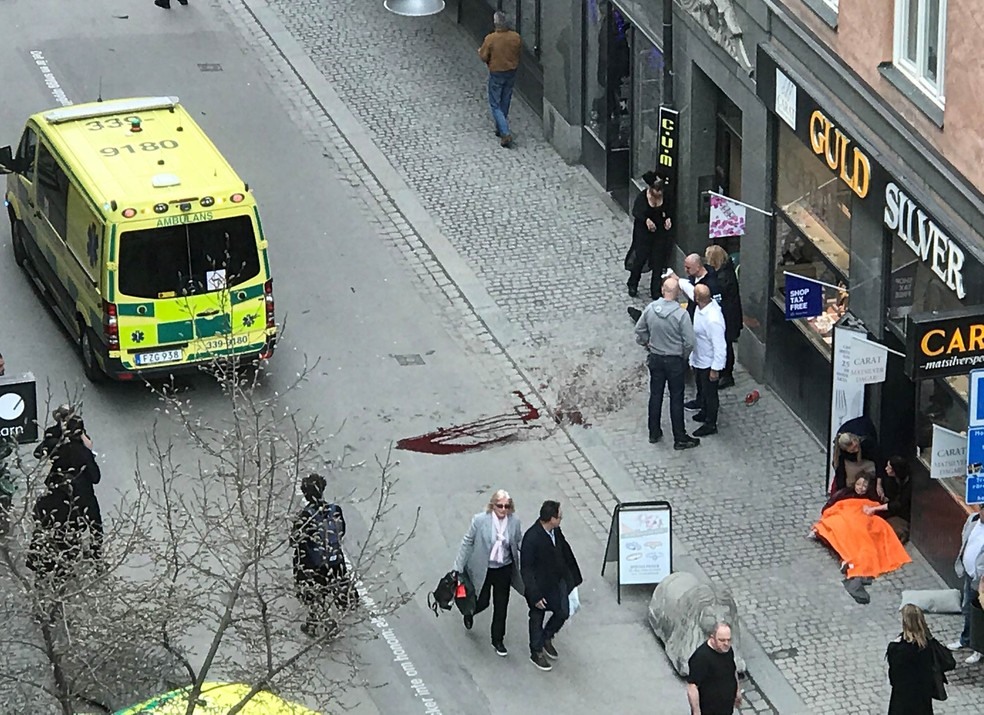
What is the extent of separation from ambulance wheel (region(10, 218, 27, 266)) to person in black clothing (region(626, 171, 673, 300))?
6.71 metres

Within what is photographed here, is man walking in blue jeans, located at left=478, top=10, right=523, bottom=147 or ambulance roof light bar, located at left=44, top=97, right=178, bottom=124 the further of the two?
man walking in blue jeans, located at left=478, top=10, right=523, bottom=147

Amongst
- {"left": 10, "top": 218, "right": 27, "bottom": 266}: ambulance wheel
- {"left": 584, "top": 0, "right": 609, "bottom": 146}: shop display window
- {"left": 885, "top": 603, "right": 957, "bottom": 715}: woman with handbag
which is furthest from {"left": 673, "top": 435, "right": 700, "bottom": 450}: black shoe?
{"left": 10, "top": 218, "right": 27, "bottom": 266}: ambulance wheel

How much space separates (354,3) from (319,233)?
7157mm

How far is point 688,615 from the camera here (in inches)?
750

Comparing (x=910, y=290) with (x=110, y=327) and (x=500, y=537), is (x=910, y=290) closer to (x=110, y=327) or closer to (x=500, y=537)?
(x=500, y=537)

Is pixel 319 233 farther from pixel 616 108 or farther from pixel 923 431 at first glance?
pixel 923 431

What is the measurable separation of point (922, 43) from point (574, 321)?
660 centimetres

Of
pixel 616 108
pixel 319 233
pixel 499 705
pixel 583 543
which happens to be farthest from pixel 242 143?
pixel 499 705

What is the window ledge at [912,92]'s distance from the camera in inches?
739

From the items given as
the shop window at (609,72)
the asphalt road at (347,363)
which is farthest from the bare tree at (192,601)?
the shop window at (609,72)

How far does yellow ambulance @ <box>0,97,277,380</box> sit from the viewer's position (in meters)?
22.5

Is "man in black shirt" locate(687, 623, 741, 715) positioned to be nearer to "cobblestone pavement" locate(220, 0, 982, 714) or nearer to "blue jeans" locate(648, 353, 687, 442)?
"cobblestone pavement" locate(220, 0, 982, 714)

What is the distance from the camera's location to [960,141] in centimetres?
1831

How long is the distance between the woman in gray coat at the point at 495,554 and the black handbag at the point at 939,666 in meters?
3.51
